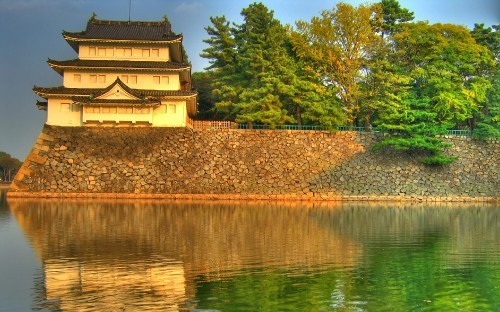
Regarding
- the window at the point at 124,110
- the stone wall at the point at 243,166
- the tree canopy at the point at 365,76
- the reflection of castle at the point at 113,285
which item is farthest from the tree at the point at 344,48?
the reflection of castle at the point at 113,285

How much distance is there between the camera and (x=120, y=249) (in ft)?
48.6

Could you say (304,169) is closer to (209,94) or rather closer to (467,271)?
(209,94)

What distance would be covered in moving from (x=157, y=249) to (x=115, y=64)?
25.4 m

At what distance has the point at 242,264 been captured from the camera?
13.1 m

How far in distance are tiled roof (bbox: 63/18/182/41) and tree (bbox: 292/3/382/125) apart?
32.8ft

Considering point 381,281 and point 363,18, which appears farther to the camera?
point 363,18

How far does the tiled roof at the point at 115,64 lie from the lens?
37688 millimetres

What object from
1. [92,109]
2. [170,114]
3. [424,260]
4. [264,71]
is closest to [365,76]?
[264,71]

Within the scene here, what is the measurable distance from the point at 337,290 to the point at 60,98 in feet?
101

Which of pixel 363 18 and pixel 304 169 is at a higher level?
pixel 363 18

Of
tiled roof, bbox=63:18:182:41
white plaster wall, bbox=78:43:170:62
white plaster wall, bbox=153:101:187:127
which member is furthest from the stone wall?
tiled roof, bbox=63:18:182:41

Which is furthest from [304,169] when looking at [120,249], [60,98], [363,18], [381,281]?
[381,281]

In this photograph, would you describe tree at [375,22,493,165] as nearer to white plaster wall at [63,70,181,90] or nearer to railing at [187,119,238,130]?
railing at [187,119,238,130]

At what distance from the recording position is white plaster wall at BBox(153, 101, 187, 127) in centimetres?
3831
